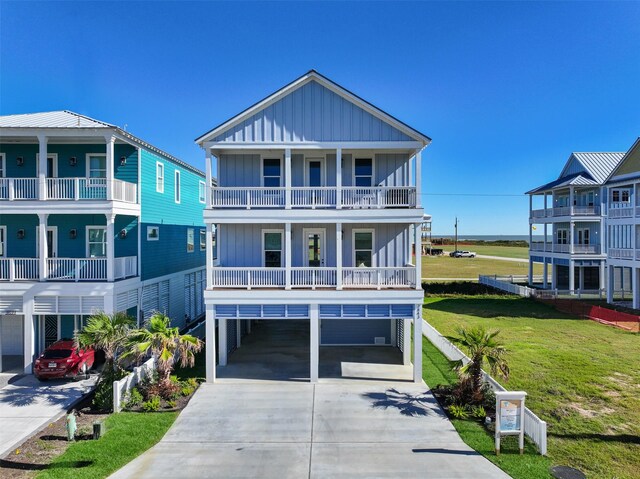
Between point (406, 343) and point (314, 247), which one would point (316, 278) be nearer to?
point (314, 247)

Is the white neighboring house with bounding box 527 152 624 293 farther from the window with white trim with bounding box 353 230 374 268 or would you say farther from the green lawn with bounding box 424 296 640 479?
the window with white trim with bounding box 353 230 374 268

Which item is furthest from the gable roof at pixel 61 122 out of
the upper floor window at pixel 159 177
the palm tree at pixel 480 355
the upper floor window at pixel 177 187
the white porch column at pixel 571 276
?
Answer: the white porch column at pixel 571 276

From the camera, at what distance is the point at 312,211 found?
1479 cm

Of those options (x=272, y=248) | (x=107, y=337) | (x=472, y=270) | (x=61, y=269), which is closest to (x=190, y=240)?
(x=61, y=269)

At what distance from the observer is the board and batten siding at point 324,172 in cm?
1672

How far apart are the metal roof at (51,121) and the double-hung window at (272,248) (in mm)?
7533

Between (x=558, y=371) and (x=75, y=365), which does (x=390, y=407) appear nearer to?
(x=558, y=371)

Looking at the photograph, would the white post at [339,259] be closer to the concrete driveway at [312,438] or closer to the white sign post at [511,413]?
the concrete driveway at [312,438]

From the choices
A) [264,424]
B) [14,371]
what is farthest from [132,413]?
[14,371]

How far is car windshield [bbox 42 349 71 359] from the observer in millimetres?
14070

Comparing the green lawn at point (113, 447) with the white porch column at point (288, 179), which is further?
the white porch column at point (288, 179)

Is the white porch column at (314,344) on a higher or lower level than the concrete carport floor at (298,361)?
higher

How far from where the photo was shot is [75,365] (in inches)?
556

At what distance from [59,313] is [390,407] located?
513 inches
